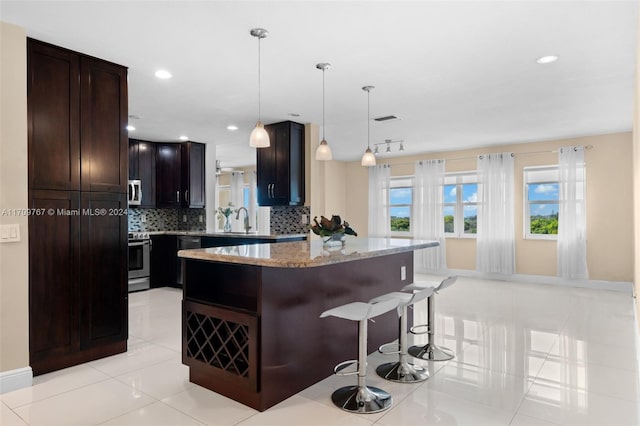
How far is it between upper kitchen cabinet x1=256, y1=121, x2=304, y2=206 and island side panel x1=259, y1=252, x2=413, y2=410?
2228 mm

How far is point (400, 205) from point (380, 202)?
47 cm

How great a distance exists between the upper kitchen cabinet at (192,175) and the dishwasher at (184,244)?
2.60 feet

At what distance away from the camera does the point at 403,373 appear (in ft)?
9.70

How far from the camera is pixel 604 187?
6531 millimetres

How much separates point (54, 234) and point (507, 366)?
3.80m

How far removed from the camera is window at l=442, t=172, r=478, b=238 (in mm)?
8031

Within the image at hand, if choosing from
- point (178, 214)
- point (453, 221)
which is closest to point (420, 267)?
point (453, 221)

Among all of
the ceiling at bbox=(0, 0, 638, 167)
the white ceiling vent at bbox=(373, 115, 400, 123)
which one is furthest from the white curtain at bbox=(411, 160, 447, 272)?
the white ceiling vent at bbox=(373, 115, 400, 123)

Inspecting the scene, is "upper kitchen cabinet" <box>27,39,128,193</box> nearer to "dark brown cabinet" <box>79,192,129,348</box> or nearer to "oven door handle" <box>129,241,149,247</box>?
"dark brown cabinet" <box>79,192,129,348</box>

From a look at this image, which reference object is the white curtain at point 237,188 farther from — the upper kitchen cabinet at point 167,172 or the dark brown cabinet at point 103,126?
the dark brown cabinet at point 103,126

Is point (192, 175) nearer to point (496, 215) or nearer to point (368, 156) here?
point (368, 156)

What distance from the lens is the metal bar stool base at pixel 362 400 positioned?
2.46 m

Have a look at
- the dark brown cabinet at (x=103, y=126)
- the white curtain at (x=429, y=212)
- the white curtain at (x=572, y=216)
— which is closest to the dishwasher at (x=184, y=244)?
the dark brown cabinet at (x=103, y=126)

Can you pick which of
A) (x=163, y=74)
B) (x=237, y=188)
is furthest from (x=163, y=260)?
(x=237, y=188)
